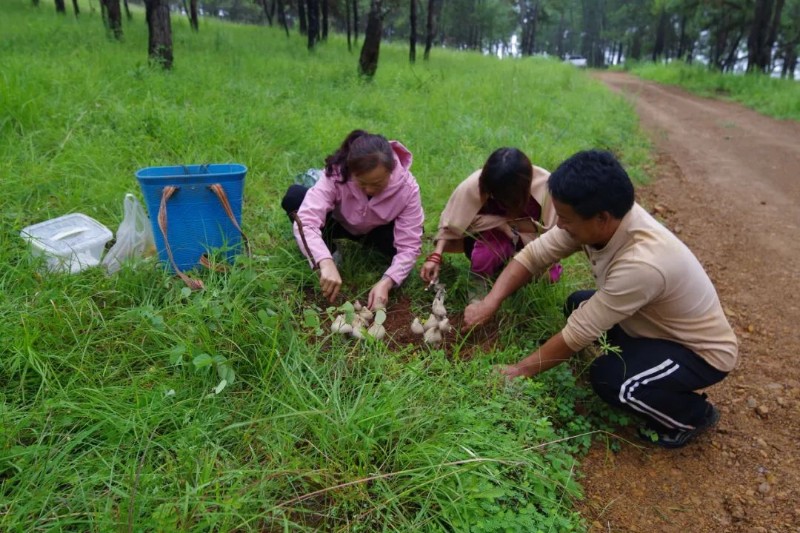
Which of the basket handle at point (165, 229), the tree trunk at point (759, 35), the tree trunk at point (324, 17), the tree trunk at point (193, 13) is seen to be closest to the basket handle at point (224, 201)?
the basket handle at point (165, 229)

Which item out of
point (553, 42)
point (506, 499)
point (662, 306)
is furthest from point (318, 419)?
point (553, 42)

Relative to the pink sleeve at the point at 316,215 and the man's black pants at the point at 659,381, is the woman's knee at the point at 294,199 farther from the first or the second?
the man's black pants at the point at 659,381

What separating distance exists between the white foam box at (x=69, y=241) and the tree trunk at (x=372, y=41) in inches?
230

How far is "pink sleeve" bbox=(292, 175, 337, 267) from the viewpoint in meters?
2.43

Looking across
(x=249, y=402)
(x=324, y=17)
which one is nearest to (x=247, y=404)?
(x=249, y=402)

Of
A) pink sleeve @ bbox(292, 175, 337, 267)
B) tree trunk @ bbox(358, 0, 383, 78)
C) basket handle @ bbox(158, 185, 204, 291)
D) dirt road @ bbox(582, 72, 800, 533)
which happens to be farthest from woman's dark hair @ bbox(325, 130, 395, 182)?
tree trunk @ bbox(358, 0, 383, 78)

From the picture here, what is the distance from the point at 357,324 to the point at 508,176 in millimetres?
921

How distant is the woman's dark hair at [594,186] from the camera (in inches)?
66.1

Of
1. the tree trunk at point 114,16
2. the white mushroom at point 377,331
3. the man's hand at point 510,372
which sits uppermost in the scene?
the tree trunk at point 114,16

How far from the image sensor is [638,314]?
1.95 metres

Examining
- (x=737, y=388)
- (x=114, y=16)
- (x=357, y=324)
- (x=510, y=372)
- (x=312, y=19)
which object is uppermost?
(x=312, y=19)

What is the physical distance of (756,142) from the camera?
746 cm

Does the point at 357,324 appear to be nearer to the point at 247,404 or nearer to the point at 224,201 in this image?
the point at 247,404

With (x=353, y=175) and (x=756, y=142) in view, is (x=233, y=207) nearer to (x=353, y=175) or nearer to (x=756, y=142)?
(x=353, y=175)
